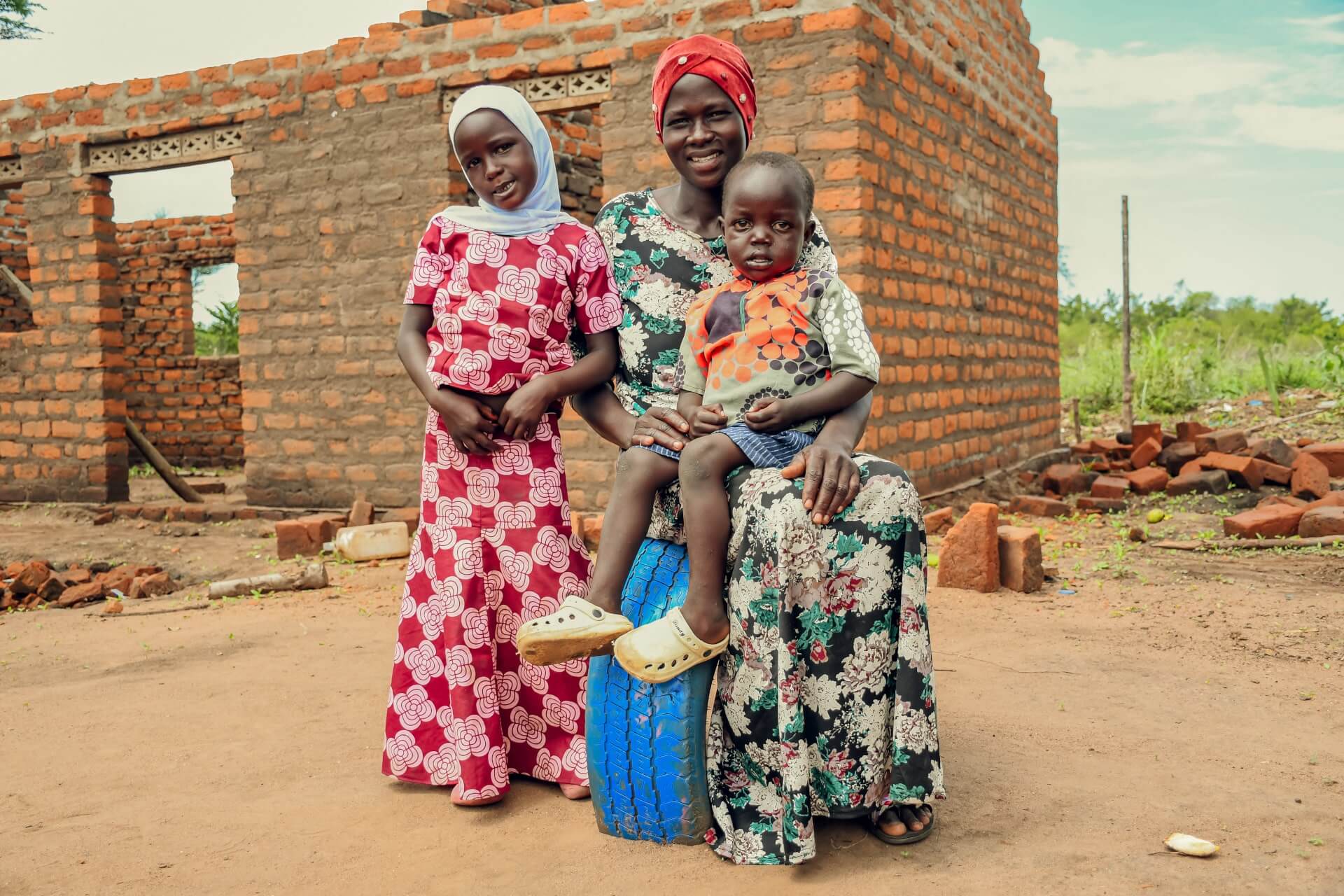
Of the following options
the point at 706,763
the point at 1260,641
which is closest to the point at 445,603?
the point at 706,763

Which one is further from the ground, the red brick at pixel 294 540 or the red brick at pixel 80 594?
the red brick at pixel 294 540

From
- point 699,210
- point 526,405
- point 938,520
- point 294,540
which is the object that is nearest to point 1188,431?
point 938,520

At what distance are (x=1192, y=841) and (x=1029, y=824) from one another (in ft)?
1.15

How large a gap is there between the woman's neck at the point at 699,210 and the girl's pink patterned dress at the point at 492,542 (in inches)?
10.3

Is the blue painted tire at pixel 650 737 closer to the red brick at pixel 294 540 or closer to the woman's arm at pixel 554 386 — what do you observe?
the woman's arm at pixel 554 386

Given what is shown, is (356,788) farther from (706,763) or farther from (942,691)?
(942,691)

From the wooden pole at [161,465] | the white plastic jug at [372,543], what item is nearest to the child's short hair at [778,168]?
the white plastic jug at [372,543]

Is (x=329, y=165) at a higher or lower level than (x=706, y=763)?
higher

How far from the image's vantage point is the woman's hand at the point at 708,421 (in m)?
2.47

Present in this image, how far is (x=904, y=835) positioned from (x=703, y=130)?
1742 mm

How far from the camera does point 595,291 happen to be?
288 centimetres

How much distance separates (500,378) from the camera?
111 inches

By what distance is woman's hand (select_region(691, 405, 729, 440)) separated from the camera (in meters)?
2.47

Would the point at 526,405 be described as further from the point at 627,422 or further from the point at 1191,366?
the point at 1191,366
